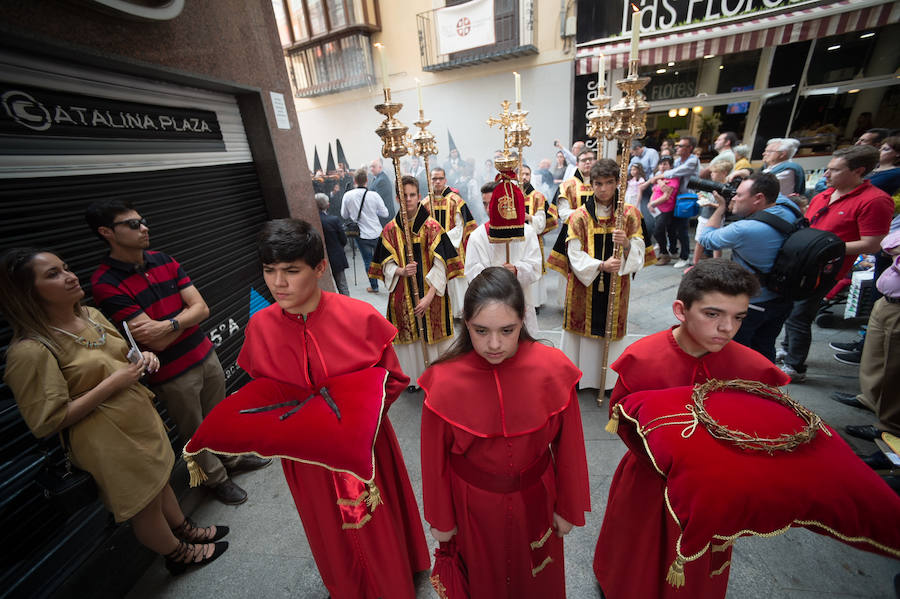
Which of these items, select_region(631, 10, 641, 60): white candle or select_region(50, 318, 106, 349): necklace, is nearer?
select_region(50, 318, 106, 349): necklace

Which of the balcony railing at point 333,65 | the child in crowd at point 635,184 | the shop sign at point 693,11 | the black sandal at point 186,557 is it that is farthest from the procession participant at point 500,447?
the balcony railing at point 333,65

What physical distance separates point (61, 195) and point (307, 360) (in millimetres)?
2364

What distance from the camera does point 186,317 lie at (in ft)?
8.41

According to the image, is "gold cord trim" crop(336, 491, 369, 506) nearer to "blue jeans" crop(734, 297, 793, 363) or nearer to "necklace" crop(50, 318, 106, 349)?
"necklace" crop(50, 318, 106, 349)

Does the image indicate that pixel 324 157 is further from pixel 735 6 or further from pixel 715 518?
pixel 715 518

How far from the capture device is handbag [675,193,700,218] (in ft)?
22.9

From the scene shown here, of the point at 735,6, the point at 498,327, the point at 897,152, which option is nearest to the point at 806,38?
the point at 735,6

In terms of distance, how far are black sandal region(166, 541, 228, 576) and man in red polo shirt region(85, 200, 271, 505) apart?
0.46 meters

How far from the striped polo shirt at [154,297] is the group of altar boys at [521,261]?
5.60ft

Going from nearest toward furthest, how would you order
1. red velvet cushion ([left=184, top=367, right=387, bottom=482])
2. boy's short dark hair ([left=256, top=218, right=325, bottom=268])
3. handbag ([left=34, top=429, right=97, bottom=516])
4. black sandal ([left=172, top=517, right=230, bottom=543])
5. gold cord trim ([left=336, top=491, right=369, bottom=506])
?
red velvet cushion ([left=184, top=367, right=387, bottom=482]) < boy's short dark hair ([left=256, top=218, right=325, bottom=268]) < gold cord trim ([left=336, top=491, right=369, bottom=506]) < handbag ([left=34, top=429, right=97, bottom=516]) < black sandal ([left=172, top=517, right=230, bottom=543])

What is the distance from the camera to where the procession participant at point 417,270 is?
3668 millimetres

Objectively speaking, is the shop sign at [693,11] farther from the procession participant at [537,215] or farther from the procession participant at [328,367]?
the procession participant at [328,367]

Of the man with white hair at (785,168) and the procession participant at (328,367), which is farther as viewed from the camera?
the man with white hair at (785,168)

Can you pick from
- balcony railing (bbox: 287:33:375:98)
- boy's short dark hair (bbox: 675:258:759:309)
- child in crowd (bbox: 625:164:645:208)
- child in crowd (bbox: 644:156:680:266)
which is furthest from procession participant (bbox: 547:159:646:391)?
balcony railing (bbox: 287:33:375:98)
